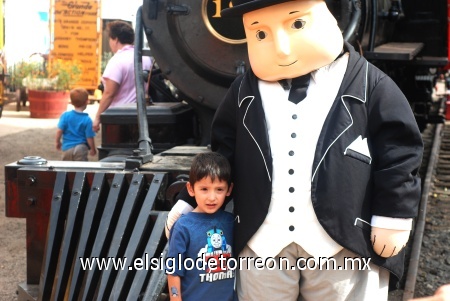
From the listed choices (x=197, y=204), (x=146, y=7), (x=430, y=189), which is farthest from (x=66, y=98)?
(x=197, y=204)

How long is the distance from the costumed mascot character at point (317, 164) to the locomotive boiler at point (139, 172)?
2.42ft

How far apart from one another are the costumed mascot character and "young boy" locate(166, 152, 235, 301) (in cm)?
6

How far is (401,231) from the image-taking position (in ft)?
8.16

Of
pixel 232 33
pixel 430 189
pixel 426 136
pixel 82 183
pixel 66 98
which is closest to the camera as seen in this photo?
pixel 82 183

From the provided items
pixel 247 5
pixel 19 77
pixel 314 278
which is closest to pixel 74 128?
pixel 247 5

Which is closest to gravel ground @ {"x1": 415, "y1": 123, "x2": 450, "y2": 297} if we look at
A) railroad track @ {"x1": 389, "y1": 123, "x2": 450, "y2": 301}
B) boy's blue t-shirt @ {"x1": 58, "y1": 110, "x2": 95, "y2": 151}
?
railroad track @ {"x1": 389, "y1": 123, "x2": 450, "y2": 301}

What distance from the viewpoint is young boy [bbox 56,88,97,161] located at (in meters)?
6.00

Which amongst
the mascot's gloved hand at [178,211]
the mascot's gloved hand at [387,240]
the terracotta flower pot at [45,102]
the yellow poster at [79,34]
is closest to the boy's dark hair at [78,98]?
the mascot's gloved hand at [178,211]

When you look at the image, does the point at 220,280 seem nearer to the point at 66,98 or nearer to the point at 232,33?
the point at 232,33

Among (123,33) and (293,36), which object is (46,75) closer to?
(123,33)

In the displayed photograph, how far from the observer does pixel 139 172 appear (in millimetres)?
3598

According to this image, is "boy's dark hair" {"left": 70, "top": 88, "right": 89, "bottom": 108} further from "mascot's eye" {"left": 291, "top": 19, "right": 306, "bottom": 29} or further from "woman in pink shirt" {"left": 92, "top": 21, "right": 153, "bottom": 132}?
"mascot's eye" {"left": 291, "top": 19, "right": 306, "bottom": 29}

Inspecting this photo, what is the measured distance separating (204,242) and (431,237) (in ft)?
11.4

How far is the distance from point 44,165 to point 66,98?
1043 cm
